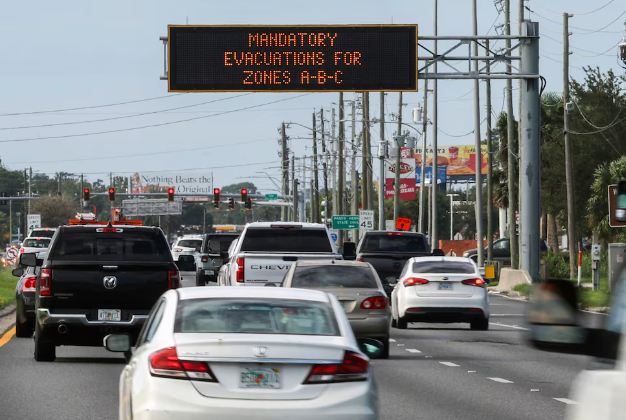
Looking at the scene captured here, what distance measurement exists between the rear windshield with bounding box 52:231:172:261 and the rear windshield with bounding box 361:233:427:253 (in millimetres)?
14759

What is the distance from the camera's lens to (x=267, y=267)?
23375 millimetres

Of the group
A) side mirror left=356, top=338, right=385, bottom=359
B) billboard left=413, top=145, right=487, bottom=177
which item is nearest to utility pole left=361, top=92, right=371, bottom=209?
side mirror left=356, top=338, right=385, bottom=359

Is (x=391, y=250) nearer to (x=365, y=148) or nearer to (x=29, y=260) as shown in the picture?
(x=29, y=260)

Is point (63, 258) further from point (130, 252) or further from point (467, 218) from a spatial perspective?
point (467, 218)

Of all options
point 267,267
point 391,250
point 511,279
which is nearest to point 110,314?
point 267,267

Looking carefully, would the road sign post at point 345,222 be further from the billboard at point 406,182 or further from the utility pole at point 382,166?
the billboard at point 406,182

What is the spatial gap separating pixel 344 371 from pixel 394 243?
24.3 metres

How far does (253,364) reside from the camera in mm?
7918

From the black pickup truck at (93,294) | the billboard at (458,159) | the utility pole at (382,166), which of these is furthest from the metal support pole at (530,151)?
the billboard at (458,159)

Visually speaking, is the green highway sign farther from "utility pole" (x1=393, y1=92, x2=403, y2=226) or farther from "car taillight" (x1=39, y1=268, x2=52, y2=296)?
"car taillight" (x1=39, y1=268, x2=52, y2=296)

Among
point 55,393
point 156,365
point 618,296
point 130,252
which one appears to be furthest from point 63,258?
point 618,296

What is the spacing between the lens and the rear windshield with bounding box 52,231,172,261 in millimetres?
16938

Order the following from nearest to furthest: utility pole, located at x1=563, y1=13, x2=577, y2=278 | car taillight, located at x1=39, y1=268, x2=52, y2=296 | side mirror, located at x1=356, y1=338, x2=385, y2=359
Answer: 1. side mirror, located at x1=356, y1=338, x2=385, y2=359
2. car taillight, located at x1=39, y1=268, x2=52, y2=296
3. utility pole, located at x1=563, y1=13, x2=577, y2=278

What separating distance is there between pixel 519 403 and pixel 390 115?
7945cm
